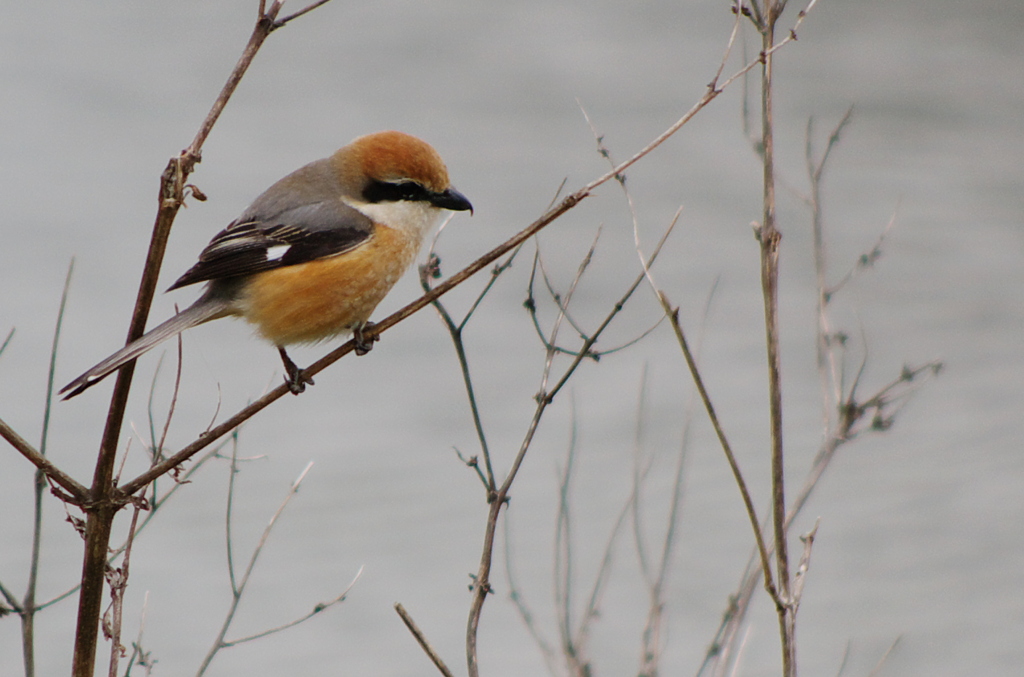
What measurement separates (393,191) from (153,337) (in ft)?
3.24

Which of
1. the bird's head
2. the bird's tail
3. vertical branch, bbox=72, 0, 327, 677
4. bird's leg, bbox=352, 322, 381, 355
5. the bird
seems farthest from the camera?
the bird's head

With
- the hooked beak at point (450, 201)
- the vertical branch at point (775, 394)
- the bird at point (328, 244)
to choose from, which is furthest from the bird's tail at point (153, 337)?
the vertical branch at point (775, 394)

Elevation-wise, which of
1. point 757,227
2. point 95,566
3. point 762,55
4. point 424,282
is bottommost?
point 95,566

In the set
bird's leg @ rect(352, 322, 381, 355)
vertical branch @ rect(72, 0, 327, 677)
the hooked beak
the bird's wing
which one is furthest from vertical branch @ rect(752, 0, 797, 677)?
the bird's wing

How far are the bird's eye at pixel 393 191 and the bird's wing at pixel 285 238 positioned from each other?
8 centimetres

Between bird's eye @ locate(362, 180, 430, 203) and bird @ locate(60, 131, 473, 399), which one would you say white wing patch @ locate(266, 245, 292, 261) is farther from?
bird's eye @ locate(362, 180, 430, 203)

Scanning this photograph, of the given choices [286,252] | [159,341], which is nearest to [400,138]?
[286,252]

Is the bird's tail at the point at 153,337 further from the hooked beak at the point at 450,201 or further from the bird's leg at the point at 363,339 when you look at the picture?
the hooked beak at the point at 450,201

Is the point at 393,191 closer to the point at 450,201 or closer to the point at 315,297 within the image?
the point at 450,201

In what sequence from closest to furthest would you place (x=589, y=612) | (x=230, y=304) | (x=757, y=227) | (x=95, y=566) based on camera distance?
(x=95, y=566) < (x=757, y=227) < (x=589, y=612) < (x=230, y=304)

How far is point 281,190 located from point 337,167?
0.21 m

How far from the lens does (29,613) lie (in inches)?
75.2

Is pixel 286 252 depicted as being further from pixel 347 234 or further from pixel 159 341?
pixel 159 341

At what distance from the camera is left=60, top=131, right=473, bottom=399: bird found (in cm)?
290
